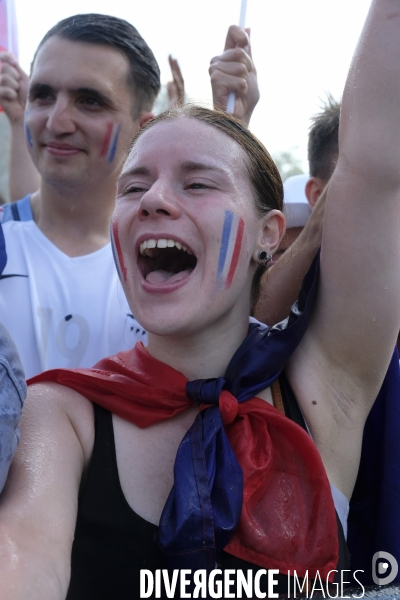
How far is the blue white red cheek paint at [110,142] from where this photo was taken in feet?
9.53

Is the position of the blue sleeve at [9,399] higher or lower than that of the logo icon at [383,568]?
higher

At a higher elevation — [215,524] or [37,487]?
[37,487]

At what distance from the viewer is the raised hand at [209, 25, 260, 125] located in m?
2.59

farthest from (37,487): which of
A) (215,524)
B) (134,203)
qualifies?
(134,203)

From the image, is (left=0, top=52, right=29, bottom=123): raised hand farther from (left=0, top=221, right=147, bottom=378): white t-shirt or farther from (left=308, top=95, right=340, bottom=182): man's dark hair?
(left=308, top=95, right=340, bottom=182): man's dark hair

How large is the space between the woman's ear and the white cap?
3.44 ft

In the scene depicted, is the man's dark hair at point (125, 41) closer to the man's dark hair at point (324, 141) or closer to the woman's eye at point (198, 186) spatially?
the man's dark hair at point (324, 141)

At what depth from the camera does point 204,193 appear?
184 cm

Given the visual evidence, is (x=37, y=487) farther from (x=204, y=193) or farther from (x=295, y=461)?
(x=204, y=193)

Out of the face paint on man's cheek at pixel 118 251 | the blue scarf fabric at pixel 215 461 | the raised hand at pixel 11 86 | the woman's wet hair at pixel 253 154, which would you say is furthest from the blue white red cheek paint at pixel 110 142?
the blue scarf fabric at pixel 215 461

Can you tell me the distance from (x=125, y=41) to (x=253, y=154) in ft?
4.52

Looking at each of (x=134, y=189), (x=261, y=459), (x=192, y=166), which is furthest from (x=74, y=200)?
(x=261, y=459)

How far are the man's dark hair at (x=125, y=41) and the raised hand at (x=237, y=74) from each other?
549mm

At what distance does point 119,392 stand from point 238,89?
1372mm
